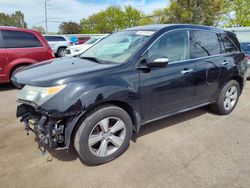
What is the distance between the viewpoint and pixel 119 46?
11.4 feet

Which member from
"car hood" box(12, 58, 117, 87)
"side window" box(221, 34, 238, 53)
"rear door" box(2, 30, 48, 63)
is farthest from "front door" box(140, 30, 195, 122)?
"rear door" box(2, 30, 48, 63)

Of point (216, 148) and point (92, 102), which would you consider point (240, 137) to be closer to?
point (216, 148)

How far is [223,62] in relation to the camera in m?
4.00

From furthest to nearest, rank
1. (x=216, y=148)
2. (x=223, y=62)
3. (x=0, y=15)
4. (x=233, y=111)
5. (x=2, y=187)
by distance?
(x=0, y=15) < (x=233, y=111) < (x=223, y=62) < (x=216, y=148) < (x=2, y=187)

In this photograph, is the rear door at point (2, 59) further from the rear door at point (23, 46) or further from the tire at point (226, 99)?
the tire at point (226, 99)

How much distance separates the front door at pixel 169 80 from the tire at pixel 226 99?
971mm

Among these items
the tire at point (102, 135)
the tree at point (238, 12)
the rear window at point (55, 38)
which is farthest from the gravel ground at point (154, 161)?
the tree at point (238, 12)

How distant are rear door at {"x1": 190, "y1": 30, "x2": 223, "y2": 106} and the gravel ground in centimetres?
60

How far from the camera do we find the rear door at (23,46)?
628 centimetres

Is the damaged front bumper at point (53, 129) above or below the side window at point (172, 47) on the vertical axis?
below

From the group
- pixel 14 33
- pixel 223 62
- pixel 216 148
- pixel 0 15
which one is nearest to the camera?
pixel 216 148

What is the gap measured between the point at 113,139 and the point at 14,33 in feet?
17.5

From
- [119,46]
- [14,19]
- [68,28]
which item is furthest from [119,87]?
[14,19]

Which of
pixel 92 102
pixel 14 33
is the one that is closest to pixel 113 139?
pixel 92 102
